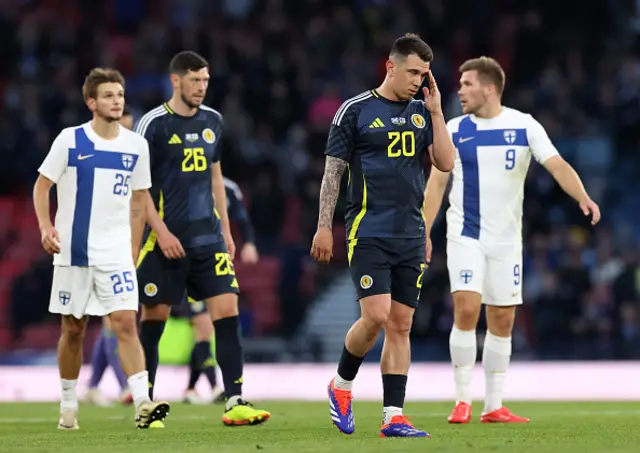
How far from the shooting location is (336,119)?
7.62 metres

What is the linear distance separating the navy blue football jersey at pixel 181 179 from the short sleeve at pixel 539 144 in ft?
7.45

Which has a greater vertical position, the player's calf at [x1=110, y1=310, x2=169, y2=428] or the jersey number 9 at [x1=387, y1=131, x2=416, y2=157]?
the jersey number 9 at [x1=387, y1=131, x2=416, y2=157]

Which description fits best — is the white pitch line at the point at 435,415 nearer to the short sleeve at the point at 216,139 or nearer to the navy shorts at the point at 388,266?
the short sleeve at the point at 216,139

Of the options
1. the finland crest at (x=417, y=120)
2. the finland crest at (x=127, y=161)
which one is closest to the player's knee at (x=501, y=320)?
the finland crest at (x=417, y=120)

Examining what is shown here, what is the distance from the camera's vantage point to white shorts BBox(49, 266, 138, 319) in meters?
8.43

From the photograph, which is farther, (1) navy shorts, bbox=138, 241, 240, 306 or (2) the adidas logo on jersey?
(1) navy shorts, bbox=138, 241, 240, 306

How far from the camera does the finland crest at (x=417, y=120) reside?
7.65m

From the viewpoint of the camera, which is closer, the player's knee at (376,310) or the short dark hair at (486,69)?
the player's knee at (376,310)

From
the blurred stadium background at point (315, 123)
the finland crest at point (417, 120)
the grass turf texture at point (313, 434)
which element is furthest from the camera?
the blurred stadium background at point (315, 123)

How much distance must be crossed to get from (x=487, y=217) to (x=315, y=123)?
11.2m

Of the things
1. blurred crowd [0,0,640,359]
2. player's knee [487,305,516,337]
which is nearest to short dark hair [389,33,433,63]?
player's knee [487,305,516,337]

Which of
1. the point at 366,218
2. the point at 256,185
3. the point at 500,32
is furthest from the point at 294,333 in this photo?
the point at 366,218

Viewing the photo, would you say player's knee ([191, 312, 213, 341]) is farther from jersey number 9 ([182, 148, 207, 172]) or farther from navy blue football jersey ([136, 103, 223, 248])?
jersey number 9 ([182, 148, 207, 172])

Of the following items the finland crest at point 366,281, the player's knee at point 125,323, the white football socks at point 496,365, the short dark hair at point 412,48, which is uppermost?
the short dark hair at point 412,48
